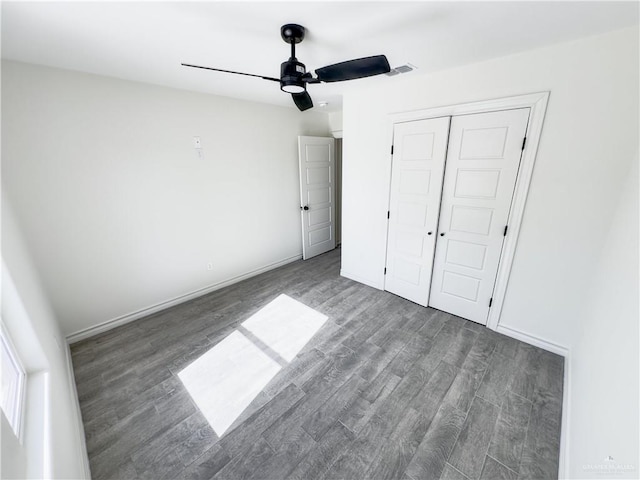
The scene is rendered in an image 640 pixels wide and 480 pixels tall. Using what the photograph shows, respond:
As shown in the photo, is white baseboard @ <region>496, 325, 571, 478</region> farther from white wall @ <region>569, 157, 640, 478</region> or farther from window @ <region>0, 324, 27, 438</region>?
window @ <region>0, 324, 27, 438</region>

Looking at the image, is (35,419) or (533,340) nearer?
(35,419)

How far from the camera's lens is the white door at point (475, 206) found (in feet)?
7.30

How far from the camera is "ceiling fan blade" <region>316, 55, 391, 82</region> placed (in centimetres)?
145

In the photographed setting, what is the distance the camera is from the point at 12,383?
3.65 ft

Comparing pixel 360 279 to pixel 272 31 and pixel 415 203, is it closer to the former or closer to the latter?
pixel 415 203

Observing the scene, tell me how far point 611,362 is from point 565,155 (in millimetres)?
1531

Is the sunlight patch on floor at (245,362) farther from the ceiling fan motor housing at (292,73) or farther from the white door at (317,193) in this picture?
the ceiling fan motor housing at (292,73)

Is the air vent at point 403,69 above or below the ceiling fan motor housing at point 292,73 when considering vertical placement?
above

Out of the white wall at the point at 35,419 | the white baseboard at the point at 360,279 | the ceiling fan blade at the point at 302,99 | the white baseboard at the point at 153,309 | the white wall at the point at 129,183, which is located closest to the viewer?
the white wall at the point at 35,419

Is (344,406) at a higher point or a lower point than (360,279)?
lower

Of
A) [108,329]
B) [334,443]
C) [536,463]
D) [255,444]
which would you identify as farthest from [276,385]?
[108,329]

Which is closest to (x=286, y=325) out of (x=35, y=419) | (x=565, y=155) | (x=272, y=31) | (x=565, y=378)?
(x=35, y=419)

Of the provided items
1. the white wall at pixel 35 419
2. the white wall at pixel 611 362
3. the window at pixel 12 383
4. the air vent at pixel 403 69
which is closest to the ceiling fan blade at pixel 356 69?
the air vent at pixel 403 69

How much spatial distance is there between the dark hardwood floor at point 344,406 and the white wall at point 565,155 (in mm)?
336
